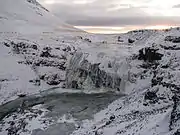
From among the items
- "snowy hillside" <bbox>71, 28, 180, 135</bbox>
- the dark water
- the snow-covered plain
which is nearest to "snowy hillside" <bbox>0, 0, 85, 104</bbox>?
the snow-covered plain

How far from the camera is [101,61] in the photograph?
4428 centimetres

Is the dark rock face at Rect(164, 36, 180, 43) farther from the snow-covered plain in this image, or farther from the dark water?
the dark water

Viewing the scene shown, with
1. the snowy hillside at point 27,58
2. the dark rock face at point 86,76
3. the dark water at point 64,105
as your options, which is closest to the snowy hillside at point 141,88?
the dark rock face at point 86,76

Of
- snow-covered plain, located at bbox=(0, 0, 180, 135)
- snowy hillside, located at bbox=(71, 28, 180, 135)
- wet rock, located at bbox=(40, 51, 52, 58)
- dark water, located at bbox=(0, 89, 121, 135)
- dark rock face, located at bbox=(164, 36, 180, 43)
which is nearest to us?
snowy hillside, located at bbox=(71, 28, 180, 135)

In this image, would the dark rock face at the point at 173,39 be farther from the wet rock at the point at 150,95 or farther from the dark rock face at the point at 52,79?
the dark rock face at the point at 52,79

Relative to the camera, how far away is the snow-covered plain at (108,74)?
2640cm

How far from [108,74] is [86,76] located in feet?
10.7

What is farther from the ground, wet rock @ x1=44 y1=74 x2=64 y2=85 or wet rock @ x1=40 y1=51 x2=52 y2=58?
wet rock @ x1=40 y1=51 x2=52 y2=58

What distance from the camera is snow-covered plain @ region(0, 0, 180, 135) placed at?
26405mm

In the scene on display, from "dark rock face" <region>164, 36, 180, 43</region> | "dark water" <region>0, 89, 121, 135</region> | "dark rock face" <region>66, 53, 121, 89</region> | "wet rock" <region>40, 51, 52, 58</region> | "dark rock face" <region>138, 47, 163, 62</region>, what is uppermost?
"dark rock face" <region>164, 36, 180, 43</region>

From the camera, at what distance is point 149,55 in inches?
1607

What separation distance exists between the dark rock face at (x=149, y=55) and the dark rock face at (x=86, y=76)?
3.58 meters

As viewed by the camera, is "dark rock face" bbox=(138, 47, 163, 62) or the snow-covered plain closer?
Answer: the snow-covered plain

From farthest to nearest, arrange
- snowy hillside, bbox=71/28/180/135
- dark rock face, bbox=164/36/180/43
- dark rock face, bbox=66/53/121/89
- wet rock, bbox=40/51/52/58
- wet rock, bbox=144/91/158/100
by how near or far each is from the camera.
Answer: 1. wet rock, bbox=40/51/52/58
2. dark rock face, bbox=66/53/121/89
3. dark rock face, bbox=164/36/180/43
4. wet rock, bbox=144/91/158/100
5. snowy hillside, bbox=71/28/180/135
